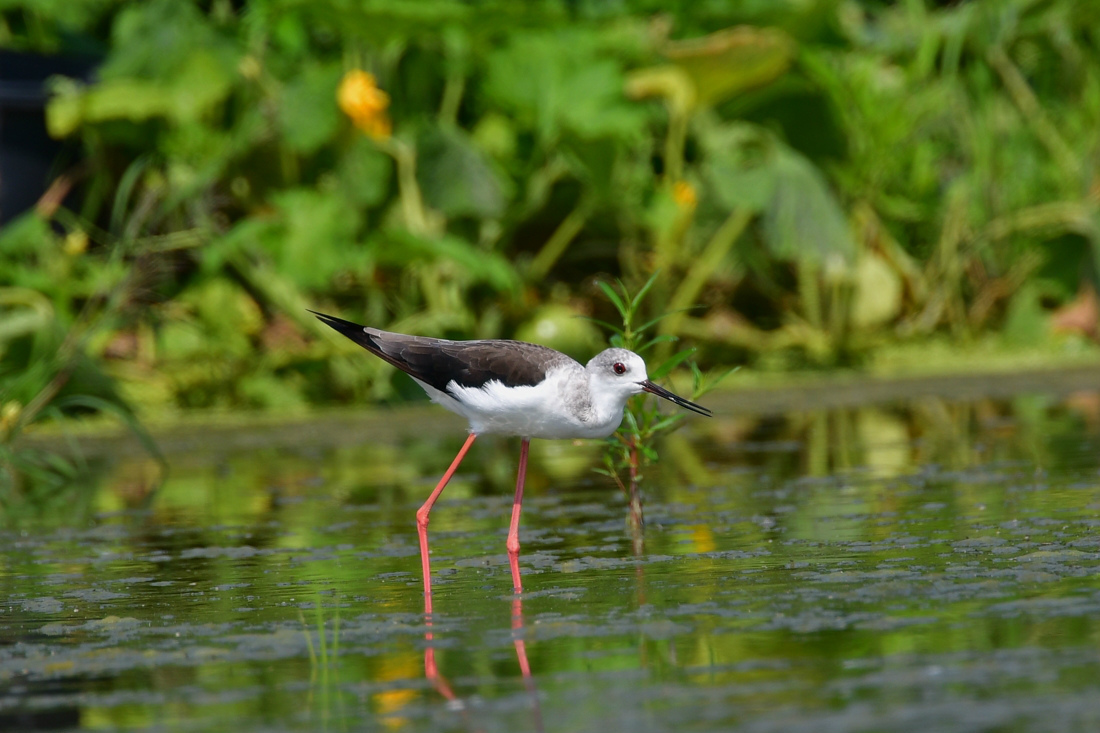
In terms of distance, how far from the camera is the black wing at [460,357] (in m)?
5.75

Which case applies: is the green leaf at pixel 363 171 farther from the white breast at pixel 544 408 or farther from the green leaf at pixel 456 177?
the white breast at pixel 544 408

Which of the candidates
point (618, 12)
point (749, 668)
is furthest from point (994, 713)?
point (618, 12)

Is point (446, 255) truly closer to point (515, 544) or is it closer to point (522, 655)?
point (515, 544)

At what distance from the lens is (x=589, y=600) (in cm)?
495

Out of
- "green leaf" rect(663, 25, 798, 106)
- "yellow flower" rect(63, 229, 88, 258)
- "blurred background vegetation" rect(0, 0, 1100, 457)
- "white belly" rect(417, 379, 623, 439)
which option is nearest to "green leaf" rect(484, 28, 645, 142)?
"blurred background vegetation" rect(0, 0, 1100, 457)

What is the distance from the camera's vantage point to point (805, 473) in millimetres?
7941

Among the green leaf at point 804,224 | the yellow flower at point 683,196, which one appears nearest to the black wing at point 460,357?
the green leaf at point 804,224

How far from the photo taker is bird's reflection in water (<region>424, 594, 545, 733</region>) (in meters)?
3.67

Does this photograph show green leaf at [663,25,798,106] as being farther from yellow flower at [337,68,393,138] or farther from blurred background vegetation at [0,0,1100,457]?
yellow flower at [337,68,393,138]

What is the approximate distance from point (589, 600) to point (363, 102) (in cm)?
682

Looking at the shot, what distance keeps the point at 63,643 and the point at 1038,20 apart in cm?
1094

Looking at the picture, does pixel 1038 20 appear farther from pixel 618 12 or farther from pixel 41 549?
pixel 41 549

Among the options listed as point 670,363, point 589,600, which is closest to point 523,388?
point 670,363

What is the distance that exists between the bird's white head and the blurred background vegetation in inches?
211
